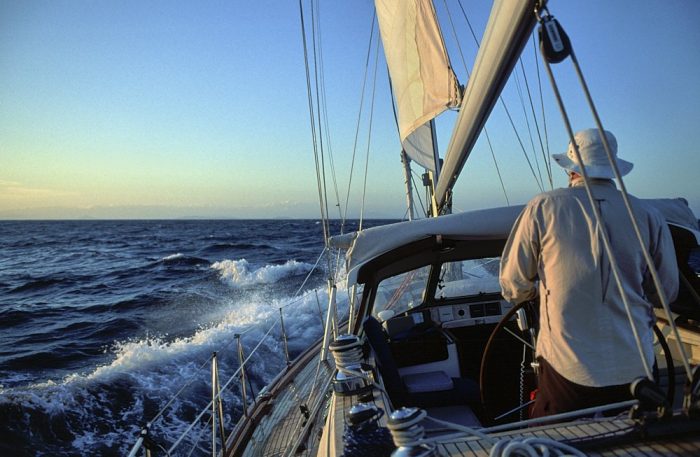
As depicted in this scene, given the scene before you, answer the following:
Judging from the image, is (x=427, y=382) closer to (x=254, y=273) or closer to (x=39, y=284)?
(x=254, y=273)

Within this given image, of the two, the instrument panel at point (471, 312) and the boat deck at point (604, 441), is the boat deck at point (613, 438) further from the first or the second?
the instrument panel at point (471, 312)

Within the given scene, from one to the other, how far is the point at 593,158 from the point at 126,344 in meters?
11.0

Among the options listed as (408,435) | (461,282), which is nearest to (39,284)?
(461,282)

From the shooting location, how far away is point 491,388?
148 inches

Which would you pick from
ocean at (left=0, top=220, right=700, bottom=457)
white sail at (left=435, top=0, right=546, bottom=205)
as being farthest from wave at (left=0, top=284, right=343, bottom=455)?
white sail at (left=435, top=0, right=546, bottom=205)

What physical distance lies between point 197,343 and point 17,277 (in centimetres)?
1896

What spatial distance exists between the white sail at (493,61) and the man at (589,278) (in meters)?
0.49

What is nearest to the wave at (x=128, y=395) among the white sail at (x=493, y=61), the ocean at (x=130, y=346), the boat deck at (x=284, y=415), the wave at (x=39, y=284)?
the ocean at (x=130, y=346)

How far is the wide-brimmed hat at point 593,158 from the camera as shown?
1.72 metres

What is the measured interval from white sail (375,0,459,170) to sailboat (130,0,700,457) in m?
0.02

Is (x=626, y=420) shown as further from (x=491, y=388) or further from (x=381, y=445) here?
(x=491, y=388)

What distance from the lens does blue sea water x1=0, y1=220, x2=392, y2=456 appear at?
6230 mm

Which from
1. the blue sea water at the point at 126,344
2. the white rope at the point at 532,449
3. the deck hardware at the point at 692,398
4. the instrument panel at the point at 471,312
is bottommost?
the blue sea water at the point at 126,344

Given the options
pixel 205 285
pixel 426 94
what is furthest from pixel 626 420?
pixel 205 285
